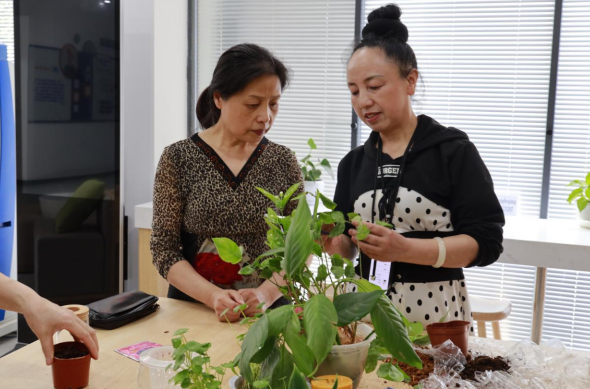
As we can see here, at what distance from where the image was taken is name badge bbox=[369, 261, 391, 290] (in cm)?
177

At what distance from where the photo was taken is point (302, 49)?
3.92 m

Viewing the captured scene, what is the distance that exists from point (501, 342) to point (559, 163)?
2.33 m

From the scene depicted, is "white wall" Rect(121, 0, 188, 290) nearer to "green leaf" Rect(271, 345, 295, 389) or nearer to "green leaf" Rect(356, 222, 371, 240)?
"green leaf" Rect(356, 222, 371, 240)

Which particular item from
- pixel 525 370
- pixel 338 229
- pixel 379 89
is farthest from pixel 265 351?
pixel 379 89

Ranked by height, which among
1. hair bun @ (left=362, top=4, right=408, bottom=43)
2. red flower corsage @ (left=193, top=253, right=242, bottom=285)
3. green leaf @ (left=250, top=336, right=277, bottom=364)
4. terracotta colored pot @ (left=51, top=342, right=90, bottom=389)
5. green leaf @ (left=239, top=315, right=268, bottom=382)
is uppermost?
hair bun @ (left=362, top=4, right=408, bottom=43)

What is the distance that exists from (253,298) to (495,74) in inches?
97.5

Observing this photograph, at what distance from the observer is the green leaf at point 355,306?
38.1 inches

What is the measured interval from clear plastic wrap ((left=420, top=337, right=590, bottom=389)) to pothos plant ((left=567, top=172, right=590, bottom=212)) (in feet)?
6.71

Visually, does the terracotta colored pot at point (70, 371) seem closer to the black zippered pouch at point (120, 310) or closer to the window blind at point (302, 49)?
the black zippered pouch at point (120, 310)

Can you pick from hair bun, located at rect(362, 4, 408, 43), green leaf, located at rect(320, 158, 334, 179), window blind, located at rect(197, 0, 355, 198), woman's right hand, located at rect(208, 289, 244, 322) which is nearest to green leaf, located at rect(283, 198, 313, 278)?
woman's right hand, located at rect(208, 289, 244, 322)

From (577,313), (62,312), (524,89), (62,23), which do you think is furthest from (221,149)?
(577,313)

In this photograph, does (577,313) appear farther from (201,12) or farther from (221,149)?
(201,12)

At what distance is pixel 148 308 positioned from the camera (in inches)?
68.6

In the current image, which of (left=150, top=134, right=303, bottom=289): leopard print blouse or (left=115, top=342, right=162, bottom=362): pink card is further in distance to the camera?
(left=150, top=134, right=303, bottom=289): leopard print blouse
